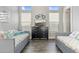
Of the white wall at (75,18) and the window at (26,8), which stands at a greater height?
the window at (26,8)

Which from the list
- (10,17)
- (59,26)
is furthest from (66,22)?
(10,17)

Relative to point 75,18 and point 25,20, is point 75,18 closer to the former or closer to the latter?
point 75,18

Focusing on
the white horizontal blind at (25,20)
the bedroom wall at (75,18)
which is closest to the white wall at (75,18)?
the bedroom wall at (75,18)

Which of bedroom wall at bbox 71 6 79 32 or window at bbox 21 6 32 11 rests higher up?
window at bbox 21 6 32 11

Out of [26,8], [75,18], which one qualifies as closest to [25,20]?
[26,8]

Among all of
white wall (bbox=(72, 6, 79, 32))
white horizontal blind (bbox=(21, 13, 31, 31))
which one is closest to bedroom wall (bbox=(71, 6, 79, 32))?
white wall (bbox=(72, 6, 79, 32))

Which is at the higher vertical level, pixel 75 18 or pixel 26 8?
pixel 26 8

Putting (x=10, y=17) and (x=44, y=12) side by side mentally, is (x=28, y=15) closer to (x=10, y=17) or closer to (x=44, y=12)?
(x=44, y=12)

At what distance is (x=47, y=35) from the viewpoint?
10.4 metres

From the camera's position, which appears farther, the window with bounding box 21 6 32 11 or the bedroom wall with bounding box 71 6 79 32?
the window with bounding box 21 6 32 11

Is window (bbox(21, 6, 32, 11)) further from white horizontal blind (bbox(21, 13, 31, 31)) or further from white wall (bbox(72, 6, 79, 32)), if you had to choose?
white wall (bbox(72, 6, 79, 32))

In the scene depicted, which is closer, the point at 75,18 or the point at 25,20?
the point at 75,18

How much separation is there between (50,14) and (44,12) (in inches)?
18.1

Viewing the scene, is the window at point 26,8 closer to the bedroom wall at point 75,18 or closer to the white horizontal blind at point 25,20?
the white horizontal blind at point 25,20
